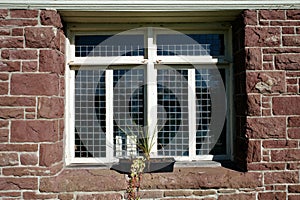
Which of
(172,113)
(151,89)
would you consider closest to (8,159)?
(151,89)

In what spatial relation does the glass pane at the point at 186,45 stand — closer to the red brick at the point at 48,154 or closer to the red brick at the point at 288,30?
the red brick at the point at 288,30

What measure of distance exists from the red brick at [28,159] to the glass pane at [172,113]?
1.29 metres

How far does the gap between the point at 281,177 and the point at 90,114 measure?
209cm

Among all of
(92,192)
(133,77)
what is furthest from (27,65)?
(92,192)

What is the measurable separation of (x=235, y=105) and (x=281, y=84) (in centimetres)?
51

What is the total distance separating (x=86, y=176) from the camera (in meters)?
2.68

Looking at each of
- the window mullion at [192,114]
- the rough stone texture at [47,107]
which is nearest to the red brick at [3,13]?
the rough stone texture at [47,107]

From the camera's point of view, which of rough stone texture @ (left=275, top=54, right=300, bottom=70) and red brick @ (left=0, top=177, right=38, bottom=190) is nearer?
red brick @ (left=0, top=177, right=38, bottom=190)

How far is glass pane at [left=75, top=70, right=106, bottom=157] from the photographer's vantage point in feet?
9.87

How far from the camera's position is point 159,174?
2.72 meters

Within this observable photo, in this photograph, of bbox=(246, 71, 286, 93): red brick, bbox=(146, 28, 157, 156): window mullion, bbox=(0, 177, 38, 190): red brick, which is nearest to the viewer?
bbox=(0, 177, 38, 190): red brick

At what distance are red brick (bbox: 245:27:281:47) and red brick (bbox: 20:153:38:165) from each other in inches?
93.5

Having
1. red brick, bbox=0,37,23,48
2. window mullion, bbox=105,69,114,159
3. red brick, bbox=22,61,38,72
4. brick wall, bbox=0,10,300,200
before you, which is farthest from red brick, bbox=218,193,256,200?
red brick, bbox=0,37,23,48

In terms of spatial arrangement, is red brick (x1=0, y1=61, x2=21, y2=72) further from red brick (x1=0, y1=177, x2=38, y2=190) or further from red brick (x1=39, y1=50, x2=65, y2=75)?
red brick (x1=0, y1=177, x2=38, y2=190)
